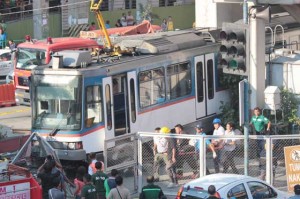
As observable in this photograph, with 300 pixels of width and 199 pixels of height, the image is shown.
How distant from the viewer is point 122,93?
2156cm

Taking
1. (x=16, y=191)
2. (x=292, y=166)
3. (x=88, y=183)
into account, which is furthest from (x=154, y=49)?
(x=16, y=191)

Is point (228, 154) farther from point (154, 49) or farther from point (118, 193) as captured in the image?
point (154, 49)

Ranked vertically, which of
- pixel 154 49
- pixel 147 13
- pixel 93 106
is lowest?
pixel 93 106

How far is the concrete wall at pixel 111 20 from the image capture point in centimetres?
4391

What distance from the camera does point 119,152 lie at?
1908cm

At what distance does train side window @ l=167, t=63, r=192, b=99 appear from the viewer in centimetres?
2338

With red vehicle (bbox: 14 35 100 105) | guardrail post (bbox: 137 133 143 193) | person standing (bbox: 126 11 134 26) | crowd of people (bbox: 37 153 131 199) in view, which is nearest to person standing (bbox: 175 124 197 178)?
guardrail post (bbox: 137 133 143 193)

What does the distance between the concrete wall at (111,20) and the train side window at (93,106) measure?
23.5 m

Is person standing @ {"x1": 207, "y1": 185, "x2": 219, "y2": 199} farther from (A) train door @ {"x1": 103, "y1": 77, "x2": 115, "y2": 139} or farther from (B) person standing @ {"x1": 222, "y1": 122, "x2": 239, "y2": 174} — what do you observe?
(A) train door @ {"x1": 103, "y1": 77, "x2": 115, "y2": 139}

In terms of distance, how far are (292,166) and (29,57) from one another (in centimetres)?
A: 1346

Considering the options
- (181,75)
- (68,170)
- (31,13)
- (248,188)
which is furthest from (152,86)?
(31,13)

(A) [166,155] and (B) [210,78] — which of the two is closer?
(A) [166,155]

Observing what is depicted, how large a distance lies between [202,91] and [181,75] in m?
1.06

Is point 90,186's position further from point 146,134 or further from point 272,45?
point 272,45
